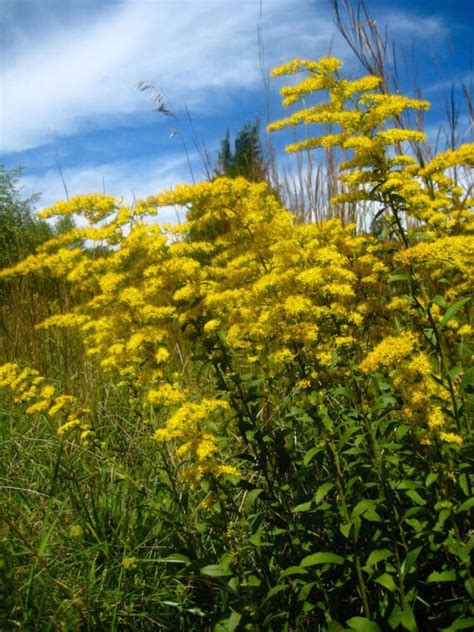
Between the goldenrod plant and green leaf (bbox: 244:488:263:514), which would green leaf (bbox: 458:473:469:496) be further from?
green leaf (bbox: 244:488:263:514)

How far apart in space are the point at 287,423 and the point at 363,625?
938 mm

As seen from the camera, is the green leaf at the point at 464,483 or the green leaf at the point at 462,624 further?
the green leaf at the point at 464,483

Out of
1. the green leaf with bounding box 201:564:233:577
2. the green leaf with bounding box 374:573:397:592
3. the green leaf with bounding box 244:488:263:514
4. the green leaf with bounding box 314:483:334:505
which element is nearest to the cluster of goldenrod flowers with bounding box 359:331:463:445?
the green leaf with bounding box 314:483:334:505

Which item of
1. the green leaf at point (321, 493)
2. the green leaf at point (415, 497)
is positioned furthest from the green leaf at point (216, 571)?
the green leaf at point (415, 497)

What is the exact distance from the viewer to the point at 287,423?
2879mm

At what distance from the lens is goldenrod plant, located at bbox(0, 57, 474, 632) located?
2367 millimetres

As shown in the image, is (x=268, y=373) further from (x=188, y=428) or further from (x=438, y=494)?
(x=438, y=494)

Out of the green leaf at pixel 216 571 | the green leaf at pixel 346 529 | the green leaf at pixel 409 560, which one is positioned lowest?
the green leaf at pixel 409 560

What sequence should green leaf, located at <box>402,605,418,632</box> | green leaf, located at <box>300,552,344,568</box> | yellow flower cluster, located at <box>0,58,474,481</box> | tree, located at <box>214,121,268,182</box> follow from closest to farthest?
green leaf, located at <box>402,605,418,632</box> < green leaf, located at <box>300,552,344,568</box> < yellow flower cluster, located at <box>0,58,474,481</box> < tree, located at <box>214,121,268,182</box>

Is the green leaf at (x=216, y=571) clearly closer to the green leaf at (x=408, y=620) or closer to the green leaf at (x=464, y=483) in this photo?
the green leaf at (x=408, y=620)

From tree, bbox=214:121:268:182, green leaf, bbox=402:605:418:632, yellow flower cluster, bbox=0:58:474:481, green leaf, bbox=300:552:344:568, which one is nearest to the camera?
green leaf, bbox=402:605:418:632

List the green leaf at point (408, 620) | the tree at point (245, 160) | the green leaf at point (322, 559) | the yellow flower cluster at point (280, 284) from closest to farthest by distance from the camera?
the green leaf at point (408, 620) < the green leaf at point (322, 559) < the yellow flower cluster at point (280, 284) < the tree at point (245, 160)

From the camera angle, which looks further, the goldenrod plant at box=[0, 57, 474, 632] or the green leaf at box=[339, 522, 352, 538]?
the goldenrod plant at box=[0, 57, 474, 632]

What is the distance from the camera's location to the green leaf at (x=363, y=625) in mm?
2209
